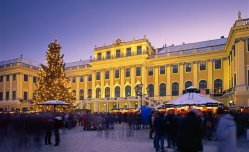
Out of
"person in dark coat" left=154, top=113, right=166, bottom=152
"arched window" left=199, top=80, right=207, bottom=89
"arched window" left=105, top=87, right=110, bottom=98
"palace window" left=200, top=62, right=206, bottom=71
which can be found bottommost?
"person in dark coat" left=154, top=113, right=166, bottom=152

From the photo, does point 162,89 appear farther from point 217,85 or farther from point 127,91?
point 217,85

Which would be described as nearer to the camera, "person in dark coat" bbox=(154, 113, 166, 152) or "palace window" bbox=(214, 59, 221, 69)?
"person in dark coat" bbox=(154, 113, 166, 152)

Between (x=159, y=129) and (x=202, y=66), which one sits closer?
(x=159, y=129)

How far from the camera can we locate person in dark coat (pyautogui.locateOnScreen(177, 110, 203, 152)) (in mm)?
6000

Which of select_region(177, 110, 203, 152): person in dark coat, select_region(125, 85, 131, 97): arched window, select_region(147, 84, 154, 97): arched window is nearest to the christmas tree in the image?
select_region(125, 85, 131, 97): arched window

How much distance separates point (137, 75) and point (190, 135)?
46354mm

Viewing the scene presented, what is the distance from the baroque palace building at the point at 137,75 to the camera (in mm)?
45469

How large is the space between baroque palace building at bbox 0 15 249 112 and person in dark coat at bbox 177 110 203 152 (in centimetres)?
3159

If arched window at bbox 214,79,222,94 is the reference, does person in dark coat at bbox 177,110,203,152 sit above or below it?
below

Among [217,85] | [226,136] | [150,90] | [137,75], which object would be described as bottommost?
[226,136]

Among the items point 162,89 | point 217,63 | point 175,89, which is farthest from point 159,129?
point 162,89

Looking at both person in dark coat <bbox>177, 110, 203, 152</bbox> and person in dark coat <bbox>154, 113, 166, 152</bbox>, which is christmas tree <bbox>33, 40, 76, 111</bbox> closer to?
person in dark coat <bbox>154, 113, 166, 152</bbox>

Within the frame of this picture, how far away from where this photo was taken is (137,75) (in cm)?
5238

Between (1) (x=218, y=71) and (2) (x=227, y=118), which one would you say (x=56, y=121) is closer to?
(2) (x=227, y=118)
